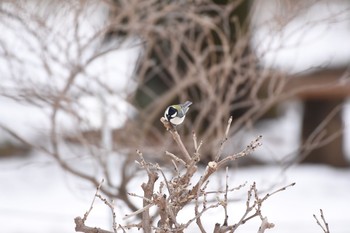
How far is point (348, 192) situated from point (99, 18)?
5019 millimetres

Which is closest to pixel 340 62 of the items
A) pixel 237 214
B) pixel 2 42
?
pixel 237 214

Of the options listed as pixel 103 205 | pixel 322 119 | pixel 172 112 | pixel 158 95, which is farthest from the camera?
pixel 322 119

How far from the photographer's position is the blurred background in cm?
463

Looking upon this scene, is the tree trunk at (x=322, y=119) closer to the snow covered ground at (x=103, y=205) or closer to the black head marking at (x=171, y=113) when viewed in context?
the snow covered ground at (x=103, y=205)

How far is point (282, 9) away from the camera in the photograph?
459cm

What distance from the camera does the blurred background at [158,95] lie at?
4633mm

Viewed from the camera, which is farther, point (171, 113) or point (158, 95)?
point (158, 95)

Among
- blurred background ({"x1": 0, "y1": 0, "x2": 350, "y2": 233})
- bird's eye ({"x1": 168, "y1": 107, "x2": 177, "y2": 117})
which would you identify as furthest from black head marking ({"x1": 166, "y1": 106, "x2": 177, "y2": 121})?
blurred background ({"x1": 0, "y1": 0, "x2": 350, "y2": 233})

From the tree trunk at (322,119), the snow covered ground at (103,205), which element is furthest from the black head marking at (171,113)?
the tree trunk at (322,119)

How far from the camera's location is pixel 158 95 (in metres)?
9.09

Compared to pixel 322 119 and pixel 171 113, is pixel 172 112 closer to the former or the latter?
pixel 171 113

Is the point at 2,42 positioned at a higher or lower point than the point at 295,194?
lower

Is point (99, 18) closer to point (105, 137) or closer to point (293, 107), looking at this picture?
point (105, 137)

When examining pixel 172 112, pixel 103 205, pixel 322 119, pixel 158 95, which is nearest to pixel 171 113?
pixel 172 112
